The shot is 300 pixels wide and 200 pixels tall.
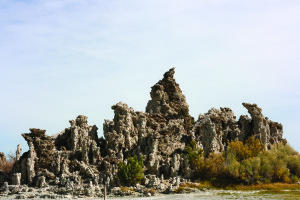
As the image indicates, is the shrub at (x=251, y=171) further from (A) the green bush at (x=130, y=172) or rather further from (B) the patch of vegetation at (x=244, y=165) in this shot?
(A) the green bush at (x=130, y=172)

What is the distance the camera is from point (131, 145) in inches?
2530

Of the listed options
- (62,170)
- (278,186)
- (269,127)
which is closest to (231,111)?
(269,127)

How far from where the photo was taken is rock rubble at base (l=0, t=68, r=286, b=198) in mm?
57500

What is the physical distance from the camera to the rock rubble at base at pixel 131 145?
5750 cm

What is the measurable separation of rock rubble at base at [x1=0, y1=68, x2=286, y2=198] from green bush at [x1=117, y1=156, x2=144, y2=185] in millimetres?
1027

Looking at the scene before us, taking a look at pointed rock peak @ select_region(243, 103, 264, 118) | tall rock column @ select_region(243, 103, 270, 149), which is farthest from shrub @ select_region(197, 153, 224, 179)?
pointed rock peak @ select_region(243, 103, 264, 118)

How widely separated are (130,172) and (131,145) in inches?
298

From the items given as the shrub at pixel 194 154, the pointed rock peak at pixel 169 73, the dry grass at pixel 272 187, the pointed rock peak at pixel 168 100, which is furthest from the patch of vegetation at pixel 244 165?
the pointed rock peak at pixel 169 73

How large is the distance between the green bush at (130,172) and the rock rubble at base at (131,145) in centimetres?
103

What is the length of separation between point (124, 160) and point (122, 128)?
15.4ft

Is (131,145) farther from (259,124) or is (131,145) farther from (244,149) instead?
(259,124)

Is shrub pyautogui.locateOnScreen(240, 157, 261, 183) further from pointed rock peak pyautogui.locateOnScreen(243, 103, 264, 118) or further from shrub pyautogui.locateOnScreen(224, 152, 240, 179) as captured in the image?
pointed rock peak pyautogui.locateOnScreen(243, 103, 264, 118)

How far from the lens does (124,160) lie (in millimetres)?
61719

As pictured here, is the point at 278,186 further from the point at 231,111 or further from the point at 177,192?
the point at 231,111
